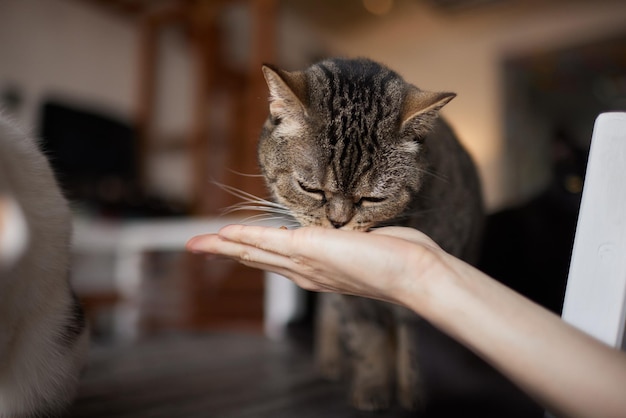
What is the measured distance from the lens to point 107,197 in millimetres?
3047

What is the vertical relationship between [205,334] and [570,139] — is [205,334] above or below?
below

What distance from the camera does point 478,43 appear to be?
4.75 metres

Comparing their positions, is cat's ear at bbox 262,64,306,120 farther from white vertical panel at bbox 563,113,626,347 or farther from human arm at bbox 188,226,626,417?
white vertical panel at bbox 563,113,626,347

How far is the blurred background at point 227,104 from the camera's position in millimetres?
2506

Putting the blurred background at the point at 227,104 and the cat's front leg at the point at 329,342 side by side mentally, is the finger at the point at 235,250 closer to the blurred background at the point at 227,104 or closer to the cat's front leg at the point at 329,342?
the cat's front leg at the point at 329,342

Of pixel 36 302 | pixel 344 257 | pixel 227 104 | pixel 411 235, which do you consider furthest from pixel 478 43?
pixel 36 302

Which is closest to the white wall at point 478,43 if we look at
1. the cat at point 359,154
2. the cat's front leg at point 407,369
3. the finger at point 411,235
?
the cat's front leg at point 407,369

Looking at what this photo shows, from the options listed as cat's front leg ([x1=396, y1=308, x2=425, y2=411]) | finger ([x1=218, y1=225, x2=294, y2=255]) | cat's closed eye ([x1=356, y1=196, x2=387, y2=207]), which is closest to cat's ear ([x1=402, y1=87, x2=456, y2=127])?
cat's closed eye ([x1=356, y1=196, x2=387, y2=207])

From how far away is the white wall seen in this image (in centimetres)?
421

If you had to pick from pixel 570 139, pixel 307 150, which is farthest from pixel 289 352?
pixel 570 139

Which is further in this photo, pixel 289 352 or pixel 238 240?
pixel 289 352

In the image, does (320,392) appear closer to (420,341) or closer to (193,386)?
(193,386)

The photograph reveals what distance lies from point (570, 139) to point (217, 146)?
253cm

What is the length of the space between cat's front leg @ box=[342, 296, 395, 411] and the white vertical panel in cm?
53
